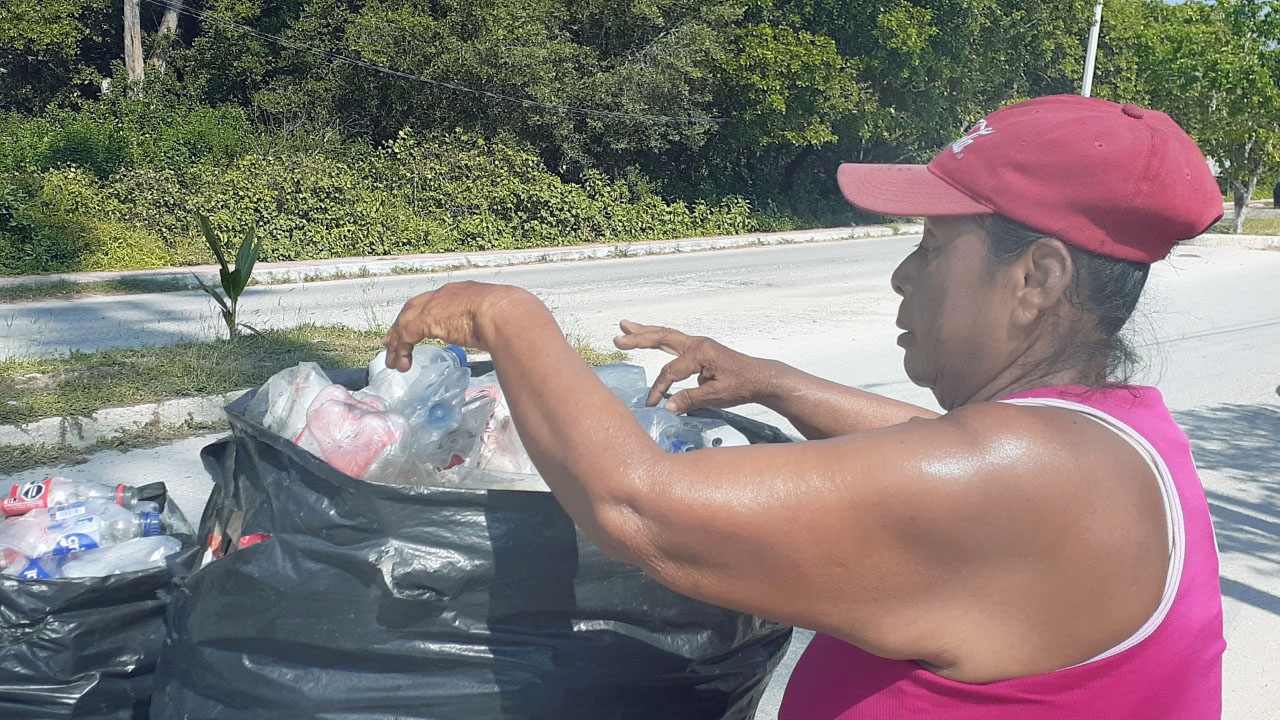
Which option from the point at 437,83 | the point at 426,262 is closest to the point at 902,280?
the point at 426,262

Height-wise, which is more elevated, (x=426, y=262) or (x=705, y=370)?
(x=705, y=370)

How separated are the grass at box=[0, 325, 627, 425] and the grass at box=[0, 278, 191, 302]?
5.50 m

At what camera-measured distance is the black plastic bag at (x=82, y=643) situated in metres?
2.05

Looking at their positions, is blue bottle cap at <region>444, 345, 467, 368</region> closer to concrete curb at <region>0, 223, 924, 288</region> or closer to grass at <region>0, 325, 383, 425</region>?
grass at <region>0, 325, 383, 425</region>

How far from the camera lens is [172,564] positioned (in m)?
1.94

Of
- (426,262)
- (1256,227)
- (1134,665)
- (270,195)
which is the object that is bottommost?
(1256,227)

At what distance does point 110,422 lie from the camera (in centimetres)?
563

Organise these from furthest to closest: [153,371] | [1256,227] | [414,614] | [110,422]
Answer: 1. [1256,227]
2. [153,371]
3. [110,422]
4. [414,614]

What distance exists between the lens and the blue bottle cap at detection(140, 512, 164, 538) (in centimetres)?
241

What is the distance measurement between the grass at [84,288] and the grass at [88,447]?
730cm

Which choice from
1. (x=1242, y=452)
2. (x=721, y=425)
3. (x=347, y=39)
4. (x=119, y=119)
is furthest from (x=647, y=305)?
(x=119, y=119)

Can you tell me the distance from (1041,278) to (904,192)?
9.1 inches

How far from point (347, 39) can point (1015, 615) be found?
73.1 ft

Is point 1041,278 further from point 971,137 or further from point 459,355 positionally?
point 459,355
